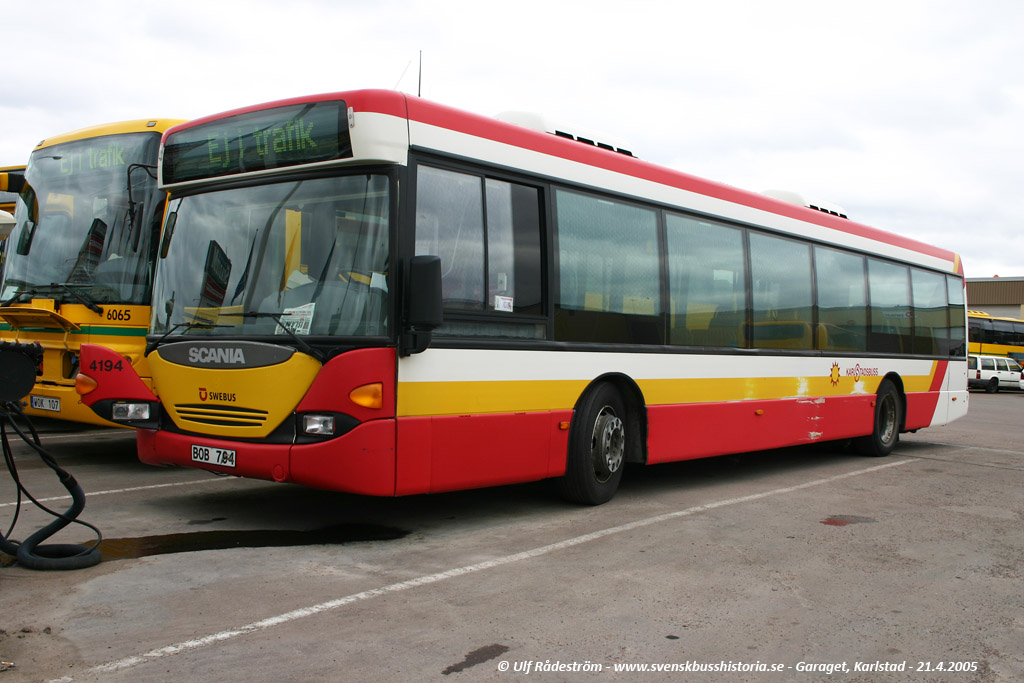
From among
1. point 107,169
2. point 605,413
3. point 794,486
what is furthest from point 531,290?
point 107,169

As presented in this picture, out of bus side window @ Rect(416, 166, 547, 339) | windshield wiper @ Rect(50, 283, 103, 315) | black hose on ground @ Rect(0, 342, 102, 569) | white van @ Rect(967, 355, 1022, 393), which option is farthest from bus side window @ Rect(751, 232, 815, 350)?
white van @ Rect(967, 355, 1022, 393)

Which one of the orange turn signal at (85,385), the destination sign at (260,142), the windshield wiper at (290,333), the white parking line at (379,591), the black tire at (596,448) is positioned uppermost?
the destination sign at (260,142)

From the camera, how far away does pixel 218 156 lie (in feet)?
23.2

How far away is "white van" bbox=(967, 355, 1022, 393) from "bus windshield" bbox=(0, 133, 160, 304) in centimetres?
4203

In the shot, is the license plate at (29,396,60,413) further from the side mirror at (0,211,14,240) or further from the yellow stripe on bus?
the yellow stripe on bus

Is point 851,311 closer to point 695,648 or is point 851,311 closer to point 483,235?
point 483,235

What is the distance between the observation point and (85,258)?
31.7 feet

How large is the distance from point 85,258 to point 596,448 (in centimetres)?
573

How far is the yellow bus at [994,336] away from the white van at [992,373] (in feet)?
7.11

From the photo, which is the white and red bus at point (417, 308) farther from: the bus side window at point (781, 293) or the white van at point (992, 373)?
the white van at point (992, 373)

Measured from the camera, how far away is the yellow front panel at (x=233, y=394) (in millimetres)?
6336

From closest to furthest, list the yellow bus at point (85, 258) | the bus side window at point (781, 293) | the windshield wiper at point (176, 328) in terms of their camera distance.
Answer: the windshield wiper at point (176, 328)
the yellow bus at point (85, 258)
the bus side window at point (781, 293)

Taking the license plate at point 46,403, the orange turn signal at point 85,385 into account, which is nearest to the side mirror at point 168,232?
the orange turn signal at point 85,385

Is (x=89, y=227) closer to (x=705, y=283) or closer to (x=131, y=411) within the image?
(x=131, y=411)
